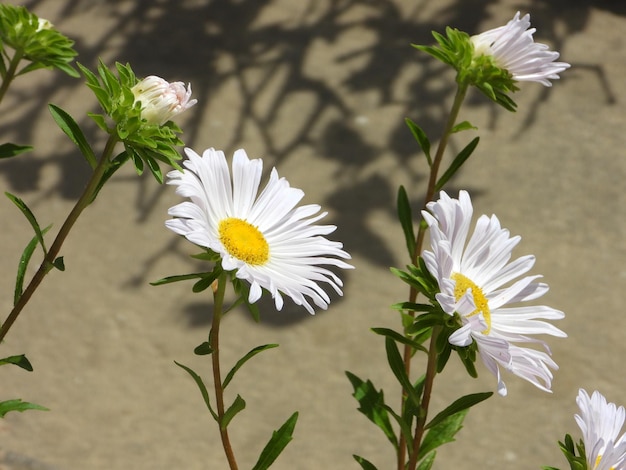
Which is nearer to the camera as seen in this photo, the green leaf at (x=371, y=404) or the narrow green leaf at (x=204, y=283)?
the narrow green leaf at (x=204, y=283)

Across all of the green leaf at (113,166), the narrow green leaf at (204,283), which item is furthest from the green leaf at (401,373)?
the green leaf at (113,166)

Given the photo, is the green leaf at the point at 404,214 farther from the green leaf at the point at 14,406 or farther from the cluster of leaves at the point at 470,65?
the green leaf at the point at 14,406

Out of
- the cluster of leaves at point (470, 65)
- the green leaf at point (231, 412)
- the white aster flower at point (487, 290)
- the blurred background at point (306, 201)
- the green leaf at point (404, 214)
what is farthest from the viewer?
the blurred background at point (306, 201)

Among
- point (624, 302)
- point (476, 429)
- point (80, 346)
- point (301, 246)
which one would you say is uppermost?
point (301, 246)

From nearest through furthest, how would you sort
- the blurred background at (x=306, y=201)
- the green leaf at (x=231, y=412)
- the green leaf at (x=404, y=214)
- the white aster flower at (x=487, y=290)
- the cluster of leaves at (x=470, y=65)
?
the white aster flower at (x=487, y=290)
the green leaf at (x=231, y=412)
the cluster of leaves at (x=470, y=65)
the green leaf at (x=404, y=214)
the blurred background at (x=306, y=201)

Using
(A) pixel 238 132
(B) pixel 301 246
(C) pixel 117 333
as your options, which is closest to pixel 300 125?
(A) pixel 238 132

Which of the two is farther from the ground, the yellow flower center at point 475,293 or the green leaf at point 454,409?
the yellow flower center at point 475,293

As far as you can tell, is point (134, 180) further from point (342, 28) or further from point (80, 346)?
point (342, 28)
